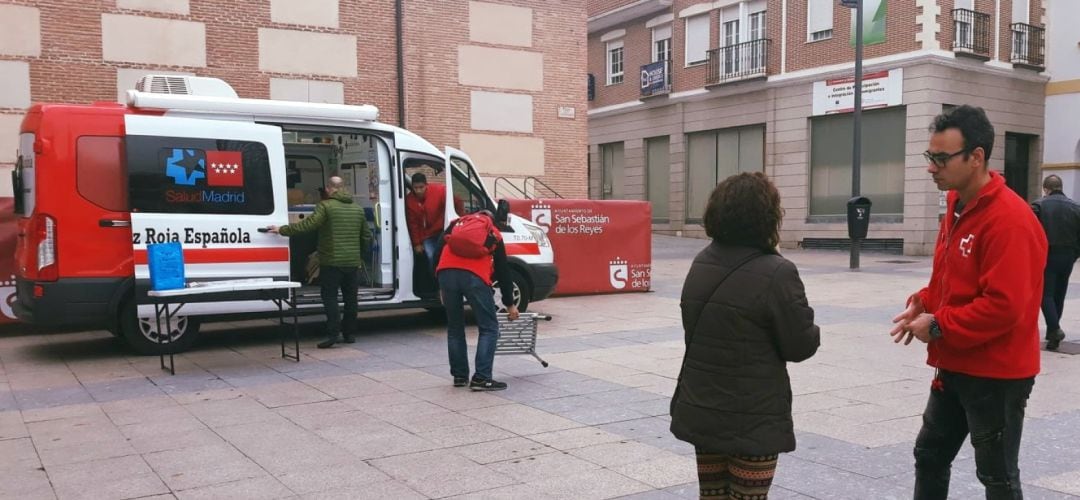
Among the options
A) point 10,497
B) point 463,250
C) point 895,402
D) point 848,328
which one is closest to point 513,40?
point 848,328

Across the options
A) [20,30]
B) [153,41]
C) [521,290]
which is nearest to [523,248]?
[521,290]

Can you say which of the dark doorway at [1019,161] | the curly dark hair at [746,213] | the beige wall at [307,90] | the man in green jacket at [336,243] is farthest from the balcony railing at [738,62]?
the curly dark hair at [746,213]

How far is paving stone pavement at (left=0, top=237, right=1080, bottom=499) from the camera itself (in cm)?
467

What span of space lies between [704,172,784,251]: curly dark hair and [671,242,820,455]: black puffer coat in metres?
0.05

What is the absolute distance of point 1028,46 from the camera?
2509cm

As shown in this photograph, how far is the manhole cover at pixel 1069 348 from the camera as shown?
8.67 meters

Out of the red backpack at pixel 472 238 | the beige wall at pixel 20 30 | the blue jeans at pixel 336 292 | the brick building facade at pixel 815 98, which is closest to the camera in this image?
the red backpack at pixel 472 238

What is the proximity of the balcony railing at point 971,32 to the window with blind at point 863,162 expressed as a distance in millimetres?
2438

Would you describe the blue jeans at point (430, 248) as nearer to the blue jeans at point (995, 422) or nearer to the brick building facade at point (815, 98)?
the blue jeans at point (995, 422)

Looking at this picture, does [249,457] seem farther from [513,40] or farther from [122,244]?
[513,40]

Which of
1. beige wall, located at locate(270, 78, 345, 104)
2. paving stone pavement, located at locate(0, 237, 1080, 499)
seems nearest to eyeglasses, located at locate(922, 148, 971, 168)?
paving stone pavement, located at locate(0, 237, 1080, 499)

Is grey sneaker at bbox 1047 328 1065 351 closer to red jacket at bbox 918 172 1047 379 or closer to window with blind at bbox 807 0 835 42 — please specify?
red jacket at bbox 918 172 1047 379

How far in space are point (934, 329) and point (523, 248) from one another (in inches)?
316

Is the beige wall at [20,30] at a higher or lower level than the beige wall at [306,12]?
lower
